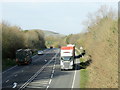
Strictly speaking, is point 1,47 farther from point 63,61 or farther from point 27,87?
point 27,87

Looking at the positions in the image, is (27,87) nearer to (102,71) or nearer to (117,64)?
(102,71)

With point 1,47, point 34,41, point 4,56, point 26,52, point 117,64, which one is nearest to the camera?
point 117,64

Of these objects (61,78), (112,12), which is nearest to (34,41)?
(112,12)

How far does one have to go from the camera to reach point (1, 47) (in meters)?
58.4

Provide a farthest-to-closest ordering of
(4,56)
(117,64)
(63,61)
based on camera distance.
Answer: (4,56)
(63,61)
(117,64)

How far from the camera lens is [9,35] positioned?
6512cm

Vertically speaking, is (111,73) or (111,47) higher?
(111,47)

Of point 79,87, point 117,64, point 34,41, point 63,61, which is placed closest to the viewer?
point 117,64

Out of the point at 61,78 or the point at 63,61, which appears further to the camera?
the point at 63,61

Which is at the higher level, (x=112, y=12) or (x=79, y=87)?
(x=112, y=12)

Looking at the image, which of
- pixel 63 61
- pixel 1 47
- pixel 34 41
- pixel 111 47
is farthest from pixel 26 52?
pixel 34 41

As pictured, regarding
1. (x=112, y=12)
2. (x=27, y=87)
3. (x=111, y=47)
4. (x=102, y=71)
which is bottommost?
(x=27, y=87)

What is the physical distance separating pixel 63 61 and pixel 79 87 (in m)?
14.3

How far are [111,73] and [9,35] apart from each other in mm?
46748
